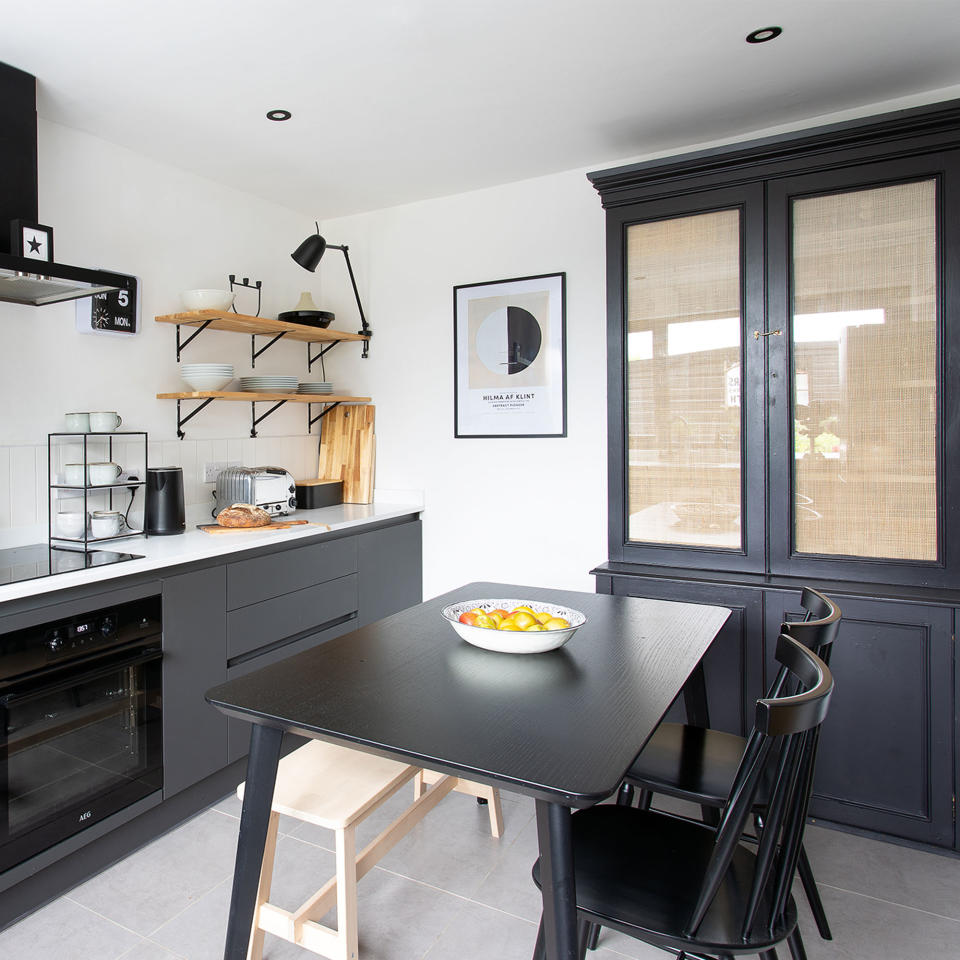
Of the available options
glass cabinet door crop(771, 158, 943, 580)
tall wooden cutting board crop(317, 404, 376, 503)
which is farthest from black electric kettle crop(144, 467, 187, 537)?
glass cabinet door crop(771, 158, 943, 580)

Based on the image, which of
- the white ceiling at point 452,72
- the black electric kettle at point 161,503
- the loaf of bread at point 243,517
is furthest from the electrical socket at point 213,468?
the white ceiling at point 452,72

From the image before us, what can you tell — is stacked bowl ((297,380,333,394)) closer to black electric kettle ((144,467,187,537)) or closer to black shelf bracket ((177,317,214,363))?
black shelf bracket ((177,317,214,363))

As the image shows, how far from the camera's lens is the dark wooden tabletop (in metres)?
1.14

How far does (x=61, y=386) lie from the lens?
8.70 feet

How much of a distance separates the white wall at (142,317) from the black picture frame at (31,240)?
1.21 feet

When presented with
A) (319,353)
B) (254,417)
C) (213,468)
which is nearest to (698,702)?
(213,468)

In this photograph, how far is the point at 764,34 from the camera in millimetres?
2113

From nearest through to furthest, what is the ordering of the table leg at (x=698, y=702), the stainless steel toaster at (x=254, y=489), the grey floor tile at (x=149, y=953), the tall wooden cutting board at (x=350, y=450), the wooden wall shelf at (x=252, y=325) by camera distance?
the grey floor tile at (x=149, y=953) → the table leg at (x=698, y=702) → the wooden wall shelf at (x=252, y=325) → the stainless steel toaster at (x=254, y=489) → the tall wooden cutting board at (x=350, y=450)

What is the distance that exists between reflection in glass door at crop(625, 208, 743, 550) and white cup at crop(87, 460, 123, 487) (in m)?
1.93

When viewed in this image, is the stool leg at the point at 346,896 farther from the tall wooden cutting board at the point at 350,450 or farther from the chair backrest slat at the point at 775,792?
the tall wooden cutting board at the point at 350,450

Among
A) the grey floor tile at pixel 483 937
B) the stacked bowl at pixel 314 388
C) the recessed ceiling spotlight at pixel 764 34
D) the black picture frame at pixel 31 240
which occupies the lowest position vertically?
the grey floor tile at pixel 483 937

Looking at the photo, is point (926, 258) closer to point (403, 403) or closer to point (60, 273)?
point (403, 403)

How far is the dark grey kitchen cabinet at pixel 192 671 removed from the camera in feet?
7.69

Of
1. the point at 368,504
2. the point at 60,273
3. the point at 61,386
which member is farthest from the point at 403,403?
the point at 60,273
